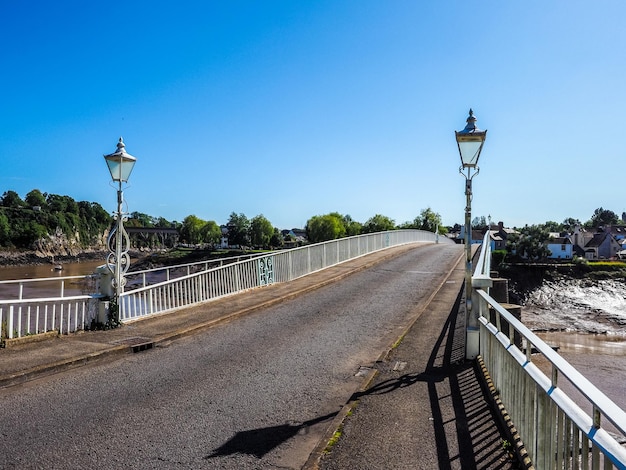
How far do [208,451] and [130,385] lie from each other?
7.70 ft

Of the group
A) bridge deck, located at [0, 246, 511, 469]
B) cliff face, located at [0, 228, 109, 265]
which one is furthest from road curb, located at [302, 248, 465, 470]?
cliff face, located at [0, 228, 109, 265]

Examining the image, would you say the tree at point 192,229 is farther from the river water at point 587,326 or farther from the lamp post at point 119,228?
the lamp post at point 119,228

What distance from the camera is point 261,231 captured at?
13000cm

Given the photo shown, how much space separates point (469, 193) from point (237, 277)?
8.50 metres

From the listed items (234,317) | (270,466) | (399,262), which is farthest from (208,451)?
(399,262)

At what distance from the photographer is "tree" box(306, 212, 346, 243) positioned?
107 metres

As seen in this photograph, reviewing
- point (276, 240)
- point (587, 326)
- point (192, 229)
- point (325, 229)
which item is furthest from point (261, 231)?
point (587, 326)

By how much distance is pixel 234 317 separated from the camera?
35.7 feet

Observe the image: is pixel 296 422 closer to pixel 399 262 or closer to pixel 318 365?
pixel 318 365

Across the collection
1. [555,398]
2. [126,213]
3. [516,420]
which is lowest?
[516,420]

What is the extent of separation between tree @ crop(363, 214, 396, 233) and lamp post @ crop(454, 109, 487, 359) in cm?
9776

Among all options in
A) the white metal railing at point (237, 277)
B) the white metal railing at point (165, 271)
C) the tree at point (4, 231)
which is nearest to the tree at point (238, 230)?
the white metal railing at point (165, 271)

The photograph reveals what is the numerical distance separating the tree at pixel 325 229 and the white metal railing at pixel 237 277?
80.1 m

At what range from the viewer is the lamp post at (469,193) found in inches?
284
